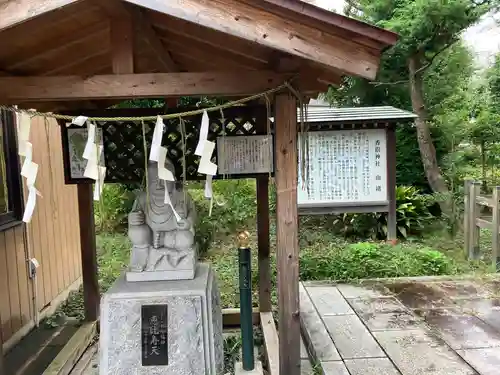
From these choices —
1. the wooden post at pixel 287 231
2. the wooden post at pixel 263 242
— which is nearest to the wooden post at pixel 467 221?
the wooden post at pixel 263 242

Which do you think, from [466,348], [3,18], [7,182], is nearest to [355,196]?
[466,348]

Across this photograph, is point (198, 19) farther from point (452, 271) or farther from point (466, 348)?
point (452, 271)

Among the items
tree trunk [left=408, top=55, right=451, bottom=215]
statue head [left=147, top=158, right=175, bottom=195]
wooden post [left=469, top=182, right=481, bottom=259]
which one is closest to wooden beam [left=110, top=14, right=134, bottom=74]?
statue head [left=147, top=158, right=175, bottom=195]

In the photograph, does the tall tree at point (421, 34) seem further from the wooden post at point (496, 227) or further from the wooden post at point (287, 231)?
the wooden post at point (287, 231)

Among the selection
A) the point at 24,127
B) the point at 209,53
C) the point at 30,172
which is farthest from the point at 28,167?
the point at 209,53

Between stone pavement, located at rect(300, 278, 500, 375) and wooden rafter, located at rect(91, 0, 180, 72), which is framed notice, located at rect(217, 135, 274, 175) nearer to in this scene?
wooden rafter, located at rect(91, 0, 180, 72)

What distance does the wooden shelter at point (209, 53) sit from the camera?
2207 millimetres

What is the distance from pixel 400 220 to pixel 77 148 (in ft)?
20.3

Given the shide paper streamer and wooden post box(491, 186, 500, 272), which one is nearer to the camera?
the shide paper streamer

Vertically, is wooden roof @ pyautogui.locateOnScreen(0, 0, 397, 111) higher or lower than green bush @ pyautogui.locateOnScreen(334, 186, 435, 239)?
higher

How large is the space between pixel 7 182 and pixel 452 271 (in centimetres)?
561

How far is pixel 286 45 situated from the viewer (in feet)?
7.39

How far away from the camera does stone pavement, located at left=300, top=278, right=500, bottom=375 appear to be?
345 cm

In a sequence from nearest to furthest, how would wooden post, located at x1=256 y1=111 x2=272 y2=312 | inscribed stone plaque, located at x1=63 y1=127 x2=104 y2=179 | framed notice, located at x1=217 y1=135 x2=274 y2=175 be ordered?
framed notice, located at x1=217 y1=135 x2=274 y2=175, inscribed stone plaque, located at x1=63 y1=127 x2=104 y2=179, wooden post, located at x1=256 y1=111 x2=272 y2=312
